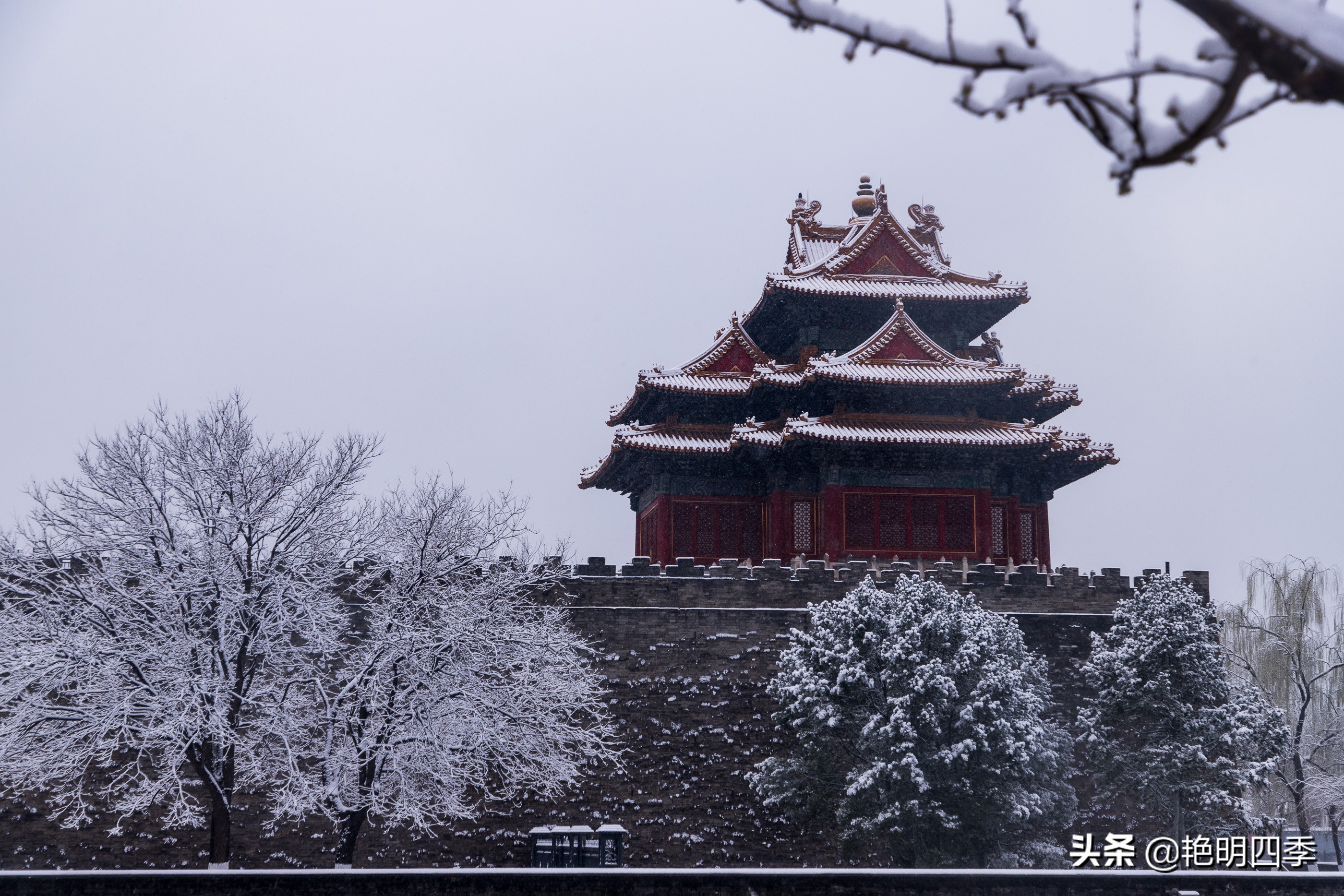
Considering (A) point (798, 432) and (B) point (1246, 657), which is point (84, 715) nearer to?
(A) point (798, 432)

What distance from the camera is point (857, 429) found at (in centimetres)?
2134

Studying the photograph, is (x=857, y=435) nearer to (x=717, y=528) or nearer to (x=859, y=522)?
(x=859, y=522)

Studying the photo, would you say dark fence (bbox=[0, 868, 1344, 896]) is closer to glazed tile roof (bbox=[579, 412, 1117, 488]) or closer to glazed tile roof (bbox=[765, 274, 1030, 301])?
glazed tile roof (bbox=[579, 412, 1117, 488])

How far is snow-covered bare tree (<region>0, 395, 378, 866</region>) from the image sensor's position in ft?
48.9

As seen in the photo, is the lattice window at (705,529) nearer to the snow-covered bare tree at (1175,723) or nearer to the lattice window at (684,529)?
the lattice window at (684,529)

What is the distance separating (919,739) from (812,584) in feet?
16.0

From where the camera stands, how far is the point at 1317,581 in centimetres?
2673

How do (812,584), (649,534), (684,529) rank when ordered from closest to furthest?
(812,584) → (684,529) → (649,534)

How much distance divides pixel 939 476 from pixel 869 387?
1.98 metres

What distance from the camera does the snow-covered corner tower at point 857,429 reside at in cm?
2131

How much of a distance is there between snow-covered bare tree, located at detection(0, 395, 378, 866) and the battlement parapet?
14.4 feet

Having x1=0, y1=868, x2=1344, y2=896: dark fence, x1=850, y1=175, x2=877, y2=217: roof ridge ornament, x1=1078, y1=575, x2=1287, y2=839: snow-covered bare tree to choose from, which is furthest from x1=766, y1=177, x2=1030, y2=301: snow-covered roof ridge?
x1=0, y1=868, x2=1344, y2=896: dark fence

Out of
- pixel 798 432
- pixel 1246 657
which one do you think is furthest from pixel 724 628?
pixel 1246 657

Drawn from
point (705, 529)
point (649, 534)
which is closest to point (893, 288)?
point (705, 529)
